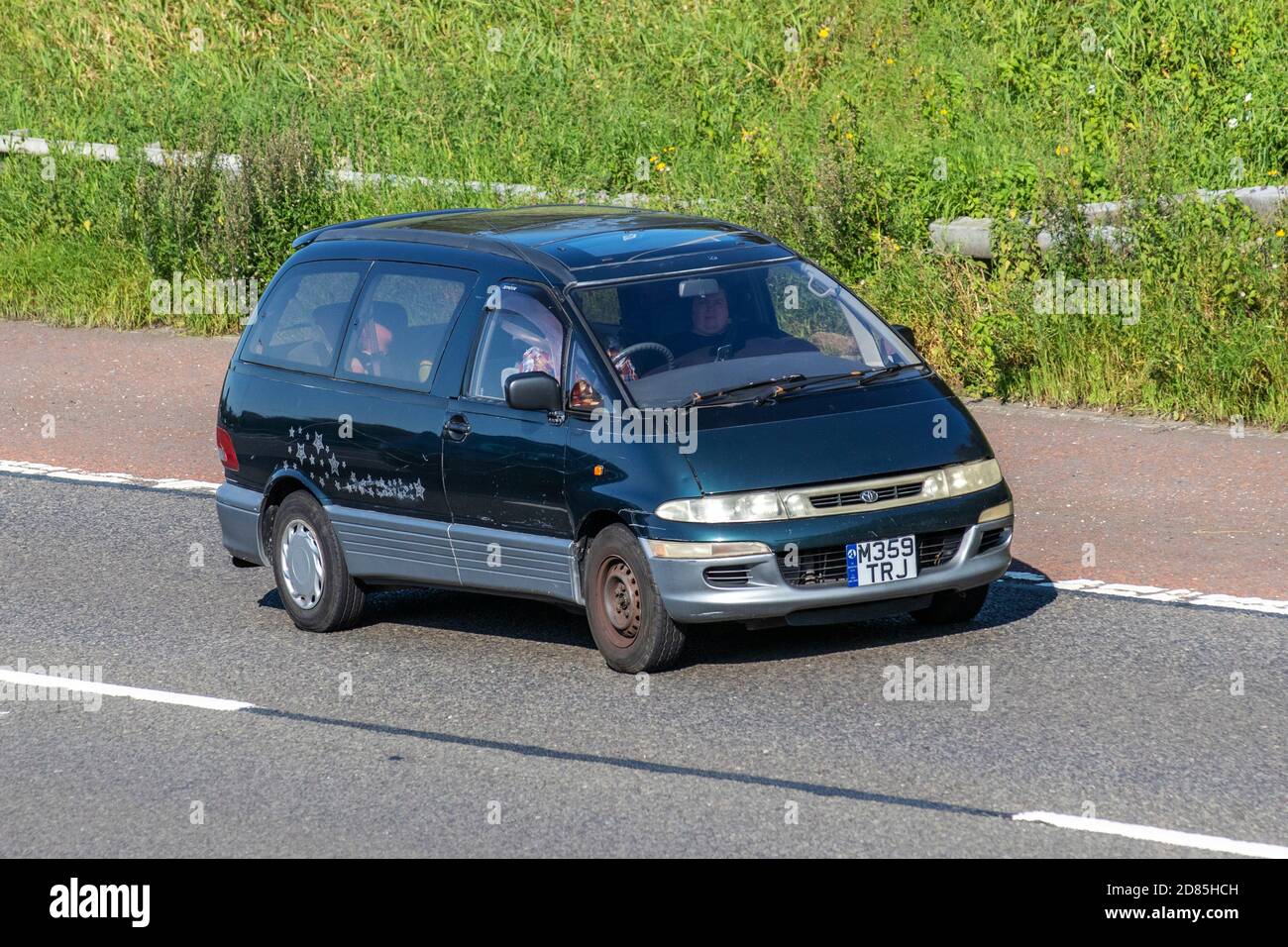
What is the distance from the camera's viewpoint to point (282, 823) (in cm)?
677

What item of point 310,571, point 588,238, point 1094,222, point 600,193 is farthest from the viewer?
point 600,193

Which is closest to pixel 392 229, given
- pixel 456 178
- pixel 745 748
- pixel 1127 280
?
pixel 745 748

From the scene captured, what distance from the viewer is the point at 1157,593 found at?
955 centimetres

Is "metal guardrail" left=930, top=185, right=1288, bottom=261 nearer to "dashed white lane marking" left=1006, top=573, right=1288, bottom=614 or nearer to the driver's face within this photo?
"dashed white lane marking" left=1006, top=573, right=1288, bottom=614

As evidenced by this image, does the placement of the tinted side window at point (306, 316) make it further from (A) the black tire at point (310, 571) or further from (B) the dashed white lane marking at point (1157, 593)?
(B) the dashed white lane marking at point (1157, 593)

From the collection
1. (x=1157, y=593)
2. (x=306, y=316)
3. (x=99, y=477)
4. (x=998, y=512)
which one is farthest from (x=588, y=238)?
(x=99, y=477)

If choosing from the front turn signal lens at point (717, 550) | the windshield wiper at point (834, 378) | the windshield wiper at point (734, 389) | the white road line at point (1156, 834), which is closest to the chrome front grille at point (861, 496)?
the front turn signal lens at point (717, 550)

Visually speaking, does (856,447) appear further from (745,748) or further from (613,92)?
(613,92)

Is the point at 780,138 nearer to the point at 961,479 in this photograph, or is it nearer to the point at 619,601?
the point at 961,479

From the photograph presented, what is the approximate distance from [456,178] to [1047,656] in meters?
11.8

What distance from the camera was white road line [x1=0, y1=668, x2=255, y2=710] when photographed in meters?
8.39

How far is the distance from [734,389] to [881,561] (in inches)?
38.0

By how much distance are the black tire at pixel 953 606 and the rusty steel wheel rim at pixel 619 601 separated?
139 centimetres

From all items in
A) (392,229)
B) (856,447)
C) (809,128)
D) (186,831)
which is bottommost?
(186,831)
